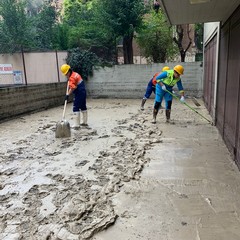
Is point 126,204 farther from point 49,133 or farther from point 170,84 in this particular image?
point 170,84

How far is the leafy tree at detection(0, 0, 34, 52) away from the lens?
1405 centimetres

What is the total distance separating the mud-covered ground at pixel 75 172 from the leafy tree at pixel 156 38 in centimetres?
740

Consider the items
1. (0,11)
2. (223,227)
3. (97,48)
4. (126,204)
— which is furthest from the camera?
(97,48)

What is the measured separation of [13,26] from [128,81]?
6540 mm

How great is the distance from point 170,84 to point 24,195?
16.0 ft

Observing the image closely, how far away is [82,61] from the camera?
1401 centimetres

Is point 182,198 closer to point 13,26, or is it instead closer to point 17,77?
point 17,77

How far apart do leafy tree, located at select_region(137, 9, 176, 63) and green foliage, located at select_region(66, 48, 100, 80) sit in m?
2.64

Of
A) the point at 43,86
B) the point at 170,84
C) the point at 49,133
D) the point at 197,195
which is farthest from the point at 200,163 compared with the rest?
the point at 43,86

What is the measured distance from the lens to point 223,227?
270 centimetres

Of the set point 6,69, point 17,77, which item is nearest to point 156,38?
point 17,77

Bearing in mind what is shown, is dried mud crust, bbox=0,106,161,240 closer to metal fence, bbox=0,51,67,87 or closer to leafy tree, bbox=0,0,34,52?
metal fence, bbox=0,51,67,87

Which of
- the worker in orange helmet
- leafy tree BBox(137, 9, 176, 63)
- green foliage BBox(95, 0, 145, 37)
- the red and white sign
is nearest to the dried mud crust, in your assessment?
the worker in orange helmet

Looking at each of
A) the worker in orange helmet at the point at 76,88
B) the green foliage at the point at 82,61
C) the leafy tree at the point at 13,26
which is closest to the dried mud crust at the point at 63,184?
the worker in orange helmet at the point at 76,88
